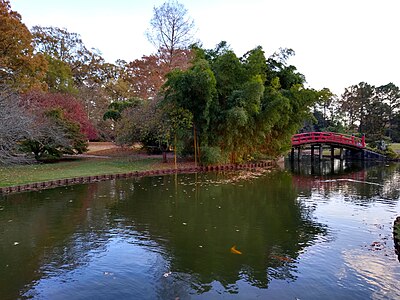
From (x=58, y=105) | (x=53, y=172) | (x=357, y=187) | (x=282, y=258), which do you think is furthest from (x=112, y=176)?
(x=282, y=258)

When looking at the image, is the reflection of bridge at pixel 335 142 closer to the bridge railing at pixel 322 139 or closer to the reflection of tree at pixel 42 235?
the bridge railing at pixel 322 139

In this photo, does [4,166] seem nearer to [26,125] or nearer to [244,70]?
[26,125]

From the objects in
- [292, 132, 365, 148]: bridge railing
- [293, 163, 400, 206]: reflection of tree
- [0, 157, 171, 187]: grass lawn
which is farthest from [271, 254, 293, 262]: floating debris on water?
[292, 132, 365, 148]: bridge railing

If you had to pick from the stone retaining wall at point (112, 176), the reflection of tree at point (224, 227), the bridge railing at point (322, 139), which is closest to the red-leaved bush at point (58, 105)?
the stone retaining wall at point (112, 176)

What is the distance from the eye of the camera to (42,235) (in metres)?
7.11

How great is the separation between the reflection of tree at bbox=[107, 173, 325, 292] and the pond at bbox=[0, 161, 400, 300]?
1.1 inches

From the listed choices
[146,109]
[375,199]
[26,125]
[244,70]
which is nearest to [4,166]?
[26,125]

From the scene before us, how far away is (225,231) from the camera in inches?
290

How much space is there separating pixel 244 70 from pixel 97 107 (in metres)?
16.4

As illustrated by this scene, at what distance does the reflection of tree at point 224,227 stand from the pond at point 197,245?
27 millimetres

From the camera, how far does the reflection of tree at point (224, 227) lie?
536 centimetres

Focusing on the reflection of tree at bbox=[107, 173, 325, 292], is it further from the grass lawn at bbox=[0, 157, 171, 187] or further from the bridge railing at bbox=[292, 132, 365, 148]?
the bridge railing at bbox=[292, 132, 365, 148]

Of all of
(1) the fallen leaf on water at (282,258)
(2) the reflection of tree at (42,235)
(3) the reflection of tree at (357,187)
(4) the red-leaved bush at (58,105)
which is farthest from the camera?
(4) the red-leaved bush at (58,105)

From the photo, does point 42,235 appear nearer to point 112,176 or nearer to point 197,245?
point 197,245
